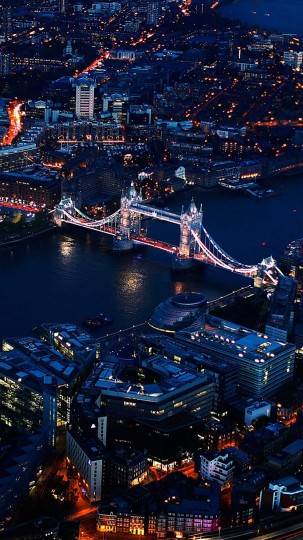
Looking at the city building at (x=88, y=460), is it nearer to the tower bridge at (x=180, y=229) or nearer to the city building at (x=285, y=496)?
the city building at (x=285, y=496)

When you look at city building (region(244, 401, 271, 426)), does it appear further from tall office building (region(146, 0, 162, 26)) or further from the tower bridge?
tall office building (region(146, 0, 162, 26))

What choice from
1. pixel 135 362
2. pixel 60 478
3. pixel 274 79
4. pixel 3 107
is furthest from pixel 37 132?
pixel 60 478

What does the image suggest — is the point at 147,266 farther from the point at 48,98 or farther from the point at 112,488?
the point at 48,98

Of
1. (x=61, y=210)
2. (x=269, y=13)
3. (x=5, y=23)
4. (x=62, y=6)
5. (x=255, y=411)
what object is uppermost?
(x=62, y=6)

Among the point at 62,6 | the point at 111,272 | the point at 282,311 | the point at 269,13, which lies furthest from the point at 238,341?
the point at 269,13

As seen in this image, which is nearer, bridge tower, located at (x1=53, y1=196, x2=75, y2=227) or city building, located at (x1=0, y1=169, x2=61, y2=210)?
bridge tower, located at (x1=53, y1=196, x2=75, y2=227)

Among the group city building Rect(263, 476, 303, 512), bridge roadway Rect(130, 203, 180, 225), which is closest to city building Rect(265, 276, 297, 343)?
bridge roadway Rect(130, 203, 180, 225)

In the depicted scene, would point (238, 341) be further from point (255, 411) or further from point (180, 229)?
point (180, 229)
